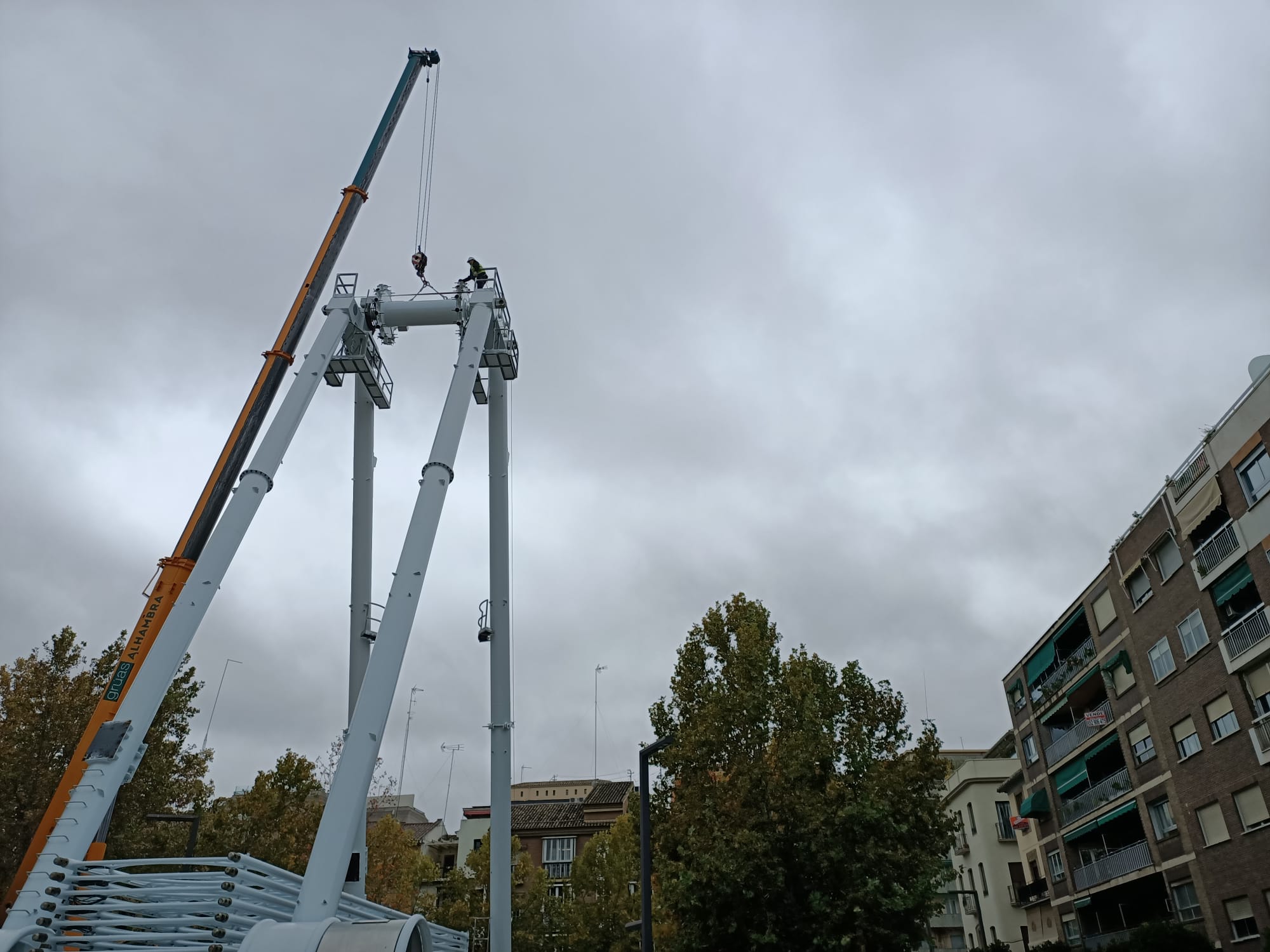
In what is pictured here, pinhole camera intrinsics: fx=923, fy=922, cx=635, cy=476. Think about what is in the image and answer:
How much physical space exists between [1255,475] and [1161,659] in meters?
9.46

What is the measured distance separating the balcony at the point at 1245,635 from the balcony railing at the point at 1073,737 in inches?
402

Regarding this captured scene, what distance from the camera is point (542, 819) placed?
204 feet

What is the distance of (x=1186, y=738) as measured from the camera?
33656 mm

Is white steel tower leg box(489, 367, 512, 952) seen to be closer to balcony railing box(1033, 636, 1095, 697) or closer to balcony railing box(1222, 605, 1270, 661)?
balcony railing box(1222, 605, 1270, 661)

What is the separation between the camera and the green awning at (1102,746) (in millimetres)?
40188

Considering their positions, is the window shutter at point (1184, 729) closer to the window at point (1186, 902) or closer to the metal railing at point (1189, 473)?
the window at point (1186, 902)

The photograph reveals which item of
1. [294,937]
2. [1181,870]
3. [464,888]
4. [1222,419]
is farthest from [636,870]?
A: [294,937]

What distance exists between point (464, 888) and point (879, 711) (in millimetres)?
26330

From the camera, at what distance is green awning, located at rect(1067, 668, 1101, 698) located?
41.4 meters

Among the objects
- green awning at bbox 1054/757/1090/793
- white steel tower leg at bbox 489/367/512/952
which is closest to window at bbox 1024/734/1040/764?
green awning at bbox 1054/757/1090/793

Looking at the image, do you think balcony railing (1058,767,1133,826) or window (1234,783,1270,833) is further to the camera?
balcony railing (1058,767,1133,826)

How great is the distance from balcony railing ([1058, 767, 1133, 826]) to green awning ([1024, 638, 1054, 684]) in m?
6.24

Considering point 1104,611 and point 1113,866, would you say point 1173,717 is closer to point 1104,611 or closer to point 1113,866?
point 1104,611

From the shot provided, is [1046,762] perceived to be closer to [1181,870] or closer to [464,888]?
[1181,870]
